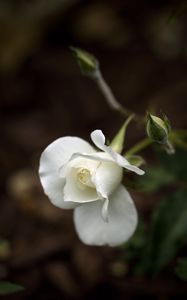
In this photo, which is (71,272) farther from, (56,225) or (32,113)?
(32,113)

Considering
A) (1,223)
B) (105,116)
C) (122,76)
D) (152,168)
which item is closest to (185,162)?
(152,168)

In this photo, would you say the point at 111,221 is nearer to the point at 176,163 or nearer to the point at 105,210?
the point at 105,210

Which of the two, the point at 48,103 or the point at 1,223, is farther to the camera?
the point at 48,103

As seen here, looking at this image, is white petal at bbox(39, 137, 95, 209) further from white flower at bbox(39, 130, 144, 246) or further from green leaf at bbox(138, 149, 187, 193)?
green leaf at bbox(138, 149, 187, 193)

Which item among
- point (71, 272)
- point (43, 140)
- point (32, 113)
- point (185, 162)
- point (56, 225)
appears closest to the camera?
point (185, 162)

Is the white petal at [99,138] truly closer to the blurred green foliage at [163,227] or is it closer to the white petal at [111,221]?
the white petal at [111,221]

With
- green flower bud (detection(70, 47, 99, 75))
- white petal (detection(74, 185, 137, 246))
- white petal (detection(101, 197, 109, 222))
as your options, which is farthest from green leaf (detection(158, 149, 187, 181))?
white petal (detection(101, 197, 109, 222))
